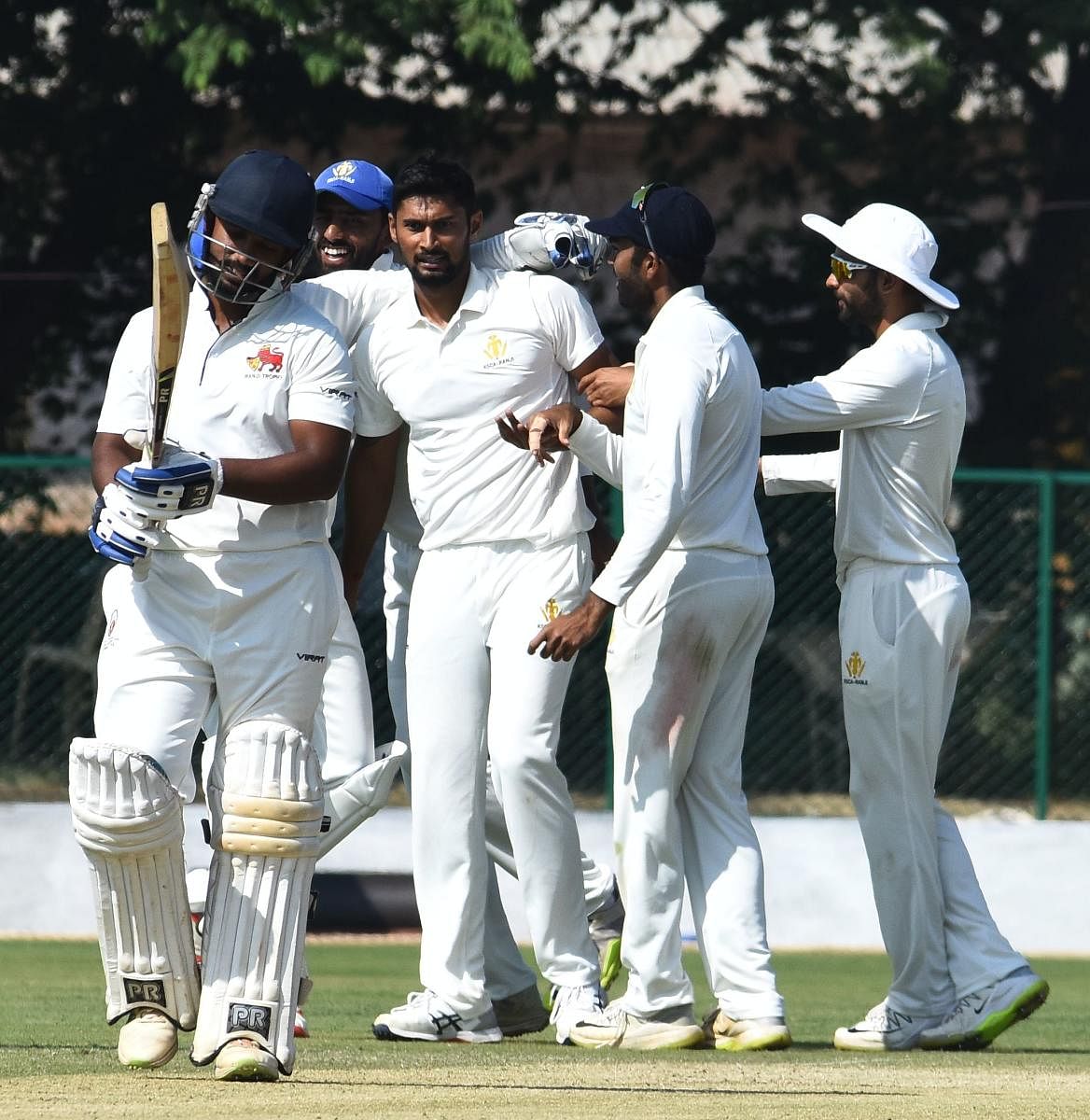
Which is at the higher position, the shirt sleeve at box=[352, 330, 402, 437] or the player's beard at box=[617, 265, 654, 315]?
the player's beard at box=[617, 265, 654, 315]

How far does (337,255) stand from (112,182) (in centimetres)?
761

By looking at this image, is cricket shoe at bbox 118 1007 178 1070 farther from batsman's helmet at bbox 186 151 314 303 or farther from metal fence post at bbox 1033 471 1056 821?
metal fence post at bbox 1033 471 1056 821

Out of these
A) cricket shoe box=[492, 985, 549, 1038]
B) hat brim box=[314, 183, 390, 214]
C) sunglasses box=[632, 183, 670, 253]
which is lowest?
cricket shoe box=[492, 985, 549, 1038]

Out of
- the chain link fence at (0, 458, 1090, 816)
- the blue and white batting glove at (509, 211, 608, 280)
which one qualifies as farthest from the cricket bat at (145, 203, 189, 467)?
the chain link fence at (0, 458, 1090, 816)

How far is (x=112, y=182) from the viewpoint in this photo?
1408 centimetres

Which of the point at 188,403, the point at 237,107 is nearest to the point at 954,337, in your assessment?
the point at 237,107

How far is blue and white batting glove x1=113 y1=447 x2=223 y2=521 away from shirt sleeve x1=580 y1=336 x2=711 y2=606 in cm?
122

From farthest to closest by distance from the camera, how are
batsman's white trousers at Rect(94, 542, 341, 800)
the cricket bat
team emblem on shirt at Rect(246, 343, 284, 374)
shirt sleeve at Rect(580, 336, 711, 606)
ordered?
shirt sleeve at Rect(580, 336, 711, 606) < team emblem on shirt at Rect(246, 343, 284, 374) < batsman's white trousers at Rect(94, 542, 341, 800) < the cricket bat

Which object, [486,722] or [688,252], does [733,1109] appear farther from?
[688,252]

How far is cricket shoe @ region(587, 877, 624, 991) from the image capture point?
685 centimetres

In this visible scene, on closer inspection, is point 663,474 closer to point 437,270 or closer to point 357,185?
point 437,270

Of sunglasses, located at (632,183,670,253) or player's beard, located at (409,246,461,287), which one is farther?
player's beard, located at (409,246,461,287)

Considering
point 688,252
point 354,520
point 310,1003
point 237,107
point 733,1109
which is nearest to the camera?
point 733,1109

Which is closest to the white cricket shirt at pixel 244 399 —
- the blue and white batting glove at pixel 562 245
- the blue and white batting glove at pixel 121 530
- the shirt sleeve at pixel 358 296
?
the blue and white batting glove at pixel 121 530
